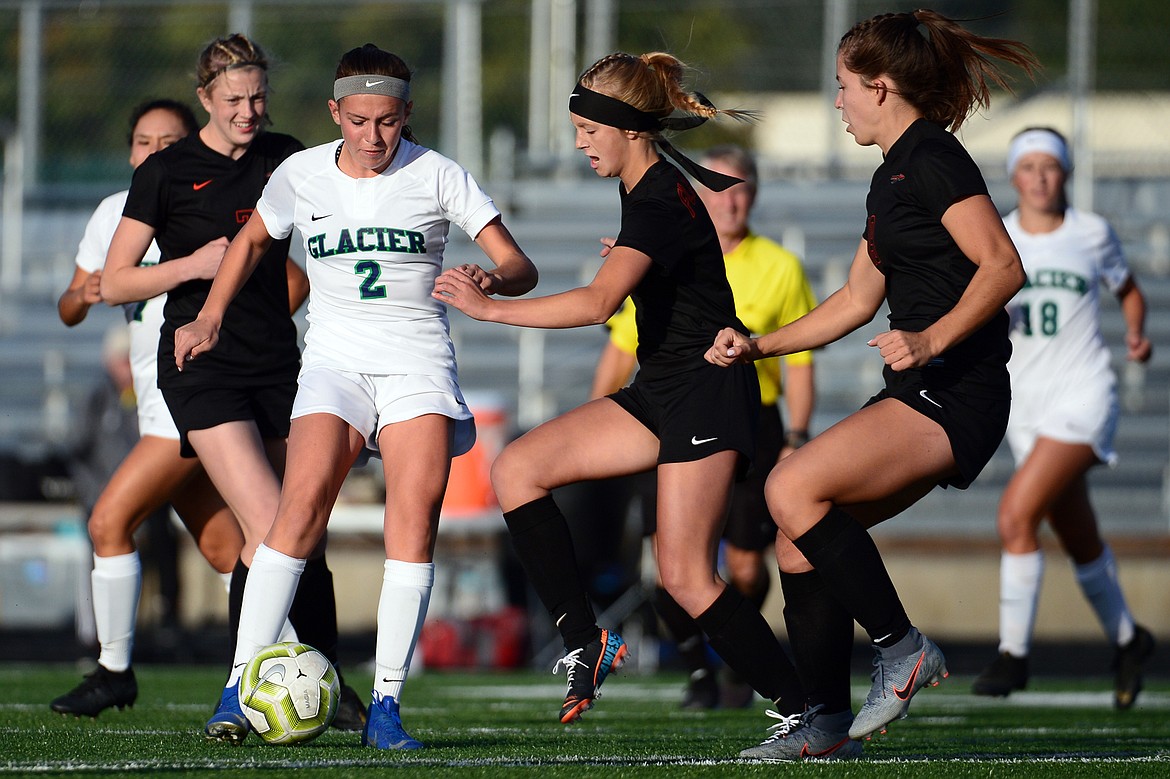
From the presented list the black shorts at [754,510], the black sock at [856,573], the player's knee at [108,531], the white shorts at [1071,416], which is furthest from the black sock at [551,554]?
the white shorts at [1071,416]

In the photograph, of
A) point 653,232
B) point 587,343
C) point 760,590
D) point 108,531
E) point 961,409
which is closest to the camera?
point 961,409

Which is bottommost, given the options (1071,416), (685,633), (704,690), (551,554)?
(704,690)

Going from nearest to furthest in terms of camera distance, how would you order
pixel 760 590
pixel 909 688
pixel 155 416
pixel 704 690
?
pixel 909 688 → pixel 155 416 → pixel 760 590 → pixel 704 690

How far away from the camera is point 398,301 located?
4.80 metres

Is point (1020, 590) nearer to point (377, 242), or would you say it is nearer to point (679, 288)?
point (679, 288)

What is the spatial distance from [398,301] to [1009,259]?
171 cm

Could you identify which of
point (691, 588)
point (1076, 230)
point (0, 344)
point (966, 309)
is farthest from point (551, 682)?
point (0, 344)

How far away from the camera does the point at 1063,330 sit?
7613 mm

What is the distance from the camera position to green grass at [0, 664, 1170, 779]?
4191 mm

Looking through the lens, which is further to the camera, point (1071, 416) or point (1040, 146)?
point (1040, 146)

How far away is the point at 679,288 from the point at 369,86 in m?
1.05

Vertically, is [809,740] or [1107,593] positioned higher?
[809,740]

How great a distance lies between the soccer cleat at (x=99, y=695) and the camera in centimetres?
599

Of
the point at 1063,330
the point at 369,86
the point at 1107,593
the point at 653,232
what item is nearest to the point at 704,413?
the point at 653,232
